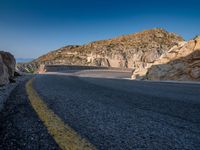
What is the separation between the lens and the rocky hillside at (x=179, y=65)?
16797 mm

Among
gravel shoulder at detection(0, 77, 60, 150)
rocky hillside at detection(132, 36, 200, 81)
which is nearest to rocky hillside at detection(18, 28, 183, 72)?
rocky hillside at detection(132, 36, 200, 81)

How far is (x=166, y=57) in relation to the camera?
65.2 ft

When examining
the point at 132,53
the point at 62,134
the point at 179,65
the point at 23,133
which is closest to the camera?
the point at 62,134

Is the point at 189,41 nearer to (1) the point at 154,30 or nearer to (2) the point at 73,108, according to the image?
(2) the point at 73,108

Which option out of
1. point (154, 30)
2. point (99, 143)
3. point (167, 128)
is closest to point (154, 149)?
point (99, 143)

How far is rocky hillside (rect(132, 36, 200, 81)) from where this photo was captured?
16797mm

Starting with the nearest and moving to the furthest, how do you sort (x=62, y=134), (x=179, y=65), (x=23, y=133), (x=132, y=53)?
1. (x=62, y=134)
2. (x=23, y=133)
3. (x=179, y=65)
4. (x=132, y=53)

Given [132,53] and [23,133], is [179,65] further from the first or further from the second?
[132,53]

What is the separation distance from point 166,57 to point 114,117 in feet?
58.2

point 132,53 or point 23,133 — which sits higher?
point 132,53

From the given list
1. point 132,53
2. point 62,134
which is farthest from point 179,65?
point 132,53

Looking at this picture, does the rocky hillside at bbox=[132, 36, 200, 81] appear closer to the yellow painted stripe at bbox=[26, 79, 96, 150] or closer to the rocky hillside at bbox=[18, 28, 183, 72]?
the yellow painted stripe at bbox=[26, 79, 96, 150]

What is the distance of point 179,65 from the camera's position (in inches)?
701

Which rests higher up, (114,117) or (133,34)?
(133,34)
